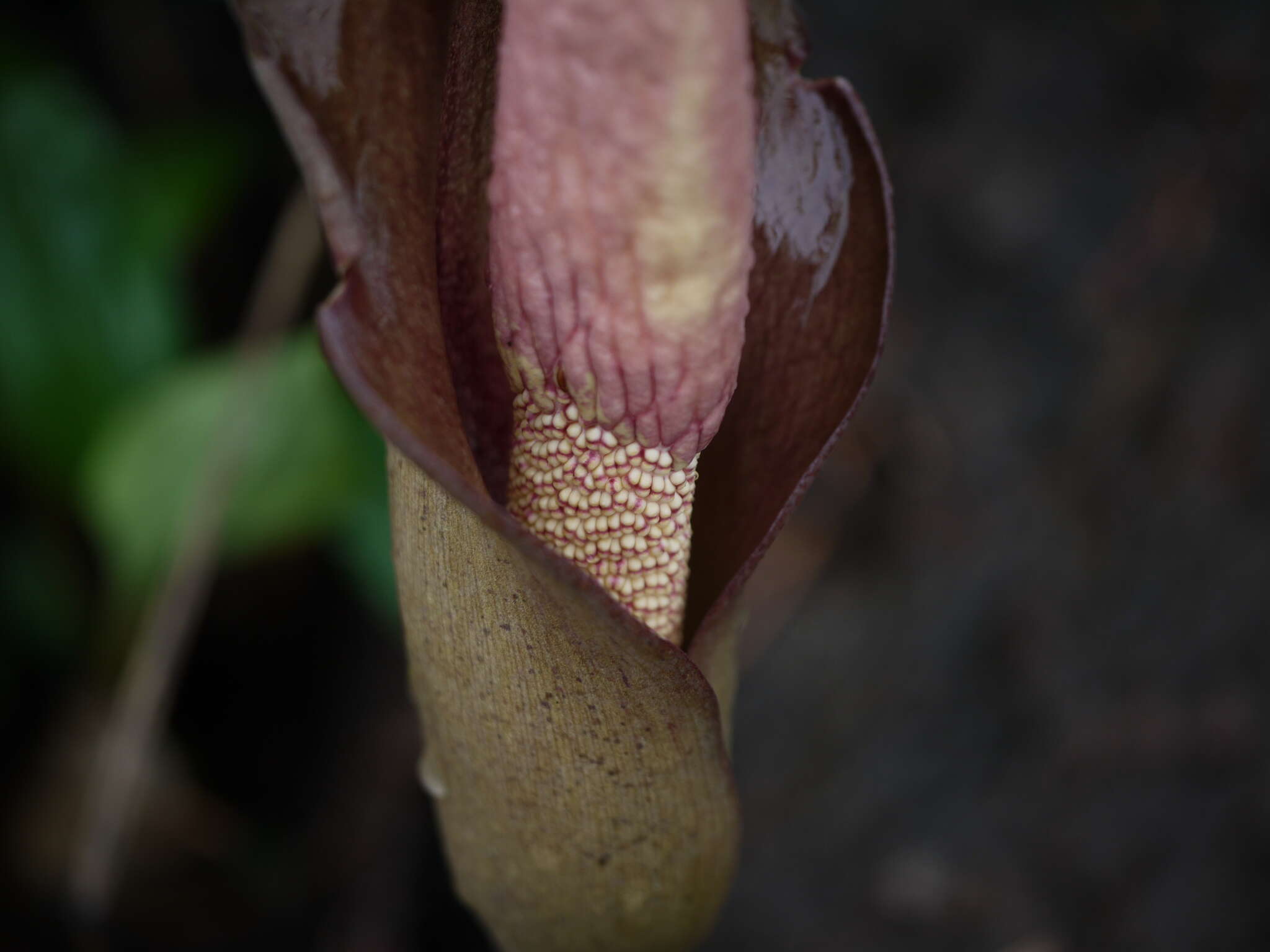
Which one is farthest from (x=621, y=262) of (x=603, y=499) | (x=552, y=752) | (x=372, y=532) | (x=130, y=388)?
(x=130, y=388)

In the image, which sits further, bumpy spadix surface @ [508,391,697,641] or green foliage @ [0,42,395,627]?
green foliage @ [0,42,395,627]

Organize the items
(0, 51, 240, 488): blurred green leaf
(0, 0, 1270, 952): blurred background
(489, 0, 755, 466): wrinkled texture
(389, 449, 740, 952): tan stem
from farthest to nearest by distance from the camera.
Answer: (0, 51, 240, 488): blurred green leaf
(0, 0, 1270, 952): blurred background
(389, 449, 740, 952): tan stem
(489, 0, 755, 466): wrinkled texture

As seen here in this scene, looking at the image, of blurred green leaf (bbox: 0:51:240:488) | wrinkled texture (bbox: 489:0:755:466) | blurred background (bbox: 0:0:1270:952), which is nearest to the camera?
wrinkled texture (bbox: 489:0:755:466)

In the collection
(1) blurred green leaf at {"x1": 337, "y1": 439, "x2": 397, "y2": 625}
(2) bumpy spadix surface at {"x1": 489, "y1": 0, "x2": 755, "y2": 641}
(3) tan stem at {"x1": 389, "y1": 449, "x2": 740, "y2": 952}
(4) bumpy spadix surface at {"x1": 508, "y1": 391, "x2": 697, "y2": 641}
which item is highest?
(2) bumpy spadix surface at {"x1": 489, "y1": 0, "x2": 755, "y2": 641}

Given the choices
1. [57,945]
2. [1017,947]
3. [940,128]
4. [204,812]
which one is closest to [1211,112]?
[940,128]

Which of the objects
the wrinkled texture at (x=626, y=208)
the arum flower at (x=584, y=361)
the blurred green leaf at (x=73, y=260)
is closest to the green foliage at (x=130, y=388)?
the blurred green leaf at (x=73, y=260)

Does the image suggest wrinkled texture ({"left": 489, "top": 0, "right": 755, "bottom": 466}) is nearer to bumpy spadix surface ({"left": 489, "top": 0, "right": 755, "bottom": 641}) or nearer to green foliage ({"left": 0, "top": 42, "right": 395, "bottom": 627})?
bumpy spadix surface ({"left": 489, "top": 0, "right": 755, "bottom": 641})

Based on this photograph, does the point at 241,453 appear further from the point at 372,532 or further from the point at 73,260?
the point at 73,260

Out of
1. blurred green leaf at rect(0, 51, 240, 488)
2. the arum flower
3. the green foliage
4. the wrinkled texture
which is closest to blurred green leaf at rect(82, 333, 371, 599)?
the green foliage
